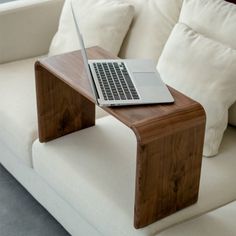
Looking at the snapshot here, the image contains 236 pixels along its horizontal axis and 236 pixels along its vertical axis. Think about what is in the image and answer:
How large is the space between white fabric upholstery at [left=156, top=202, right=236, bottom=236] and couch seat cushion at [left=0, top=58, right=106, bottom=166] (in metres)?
0.69

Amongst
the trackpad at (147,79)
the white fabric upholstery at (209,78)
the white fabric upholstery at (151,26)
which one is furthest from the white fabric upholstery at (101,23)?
the trackpad at (147,79)

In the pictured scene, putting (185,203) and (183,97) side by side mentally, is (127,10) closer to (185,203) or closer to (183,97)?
(183,97)

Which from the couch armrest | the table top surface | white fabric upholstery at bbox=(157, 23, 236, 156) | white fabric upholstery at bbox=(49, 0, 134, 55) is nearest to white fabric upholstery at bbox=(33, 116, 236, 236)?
white fabric upholstery at bbox=(157, 23, 236, 156)

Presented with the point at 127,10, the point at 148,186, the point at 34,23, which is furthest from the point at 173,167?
the point at 34,23

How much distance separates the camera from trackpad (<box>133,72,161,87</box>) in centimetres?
165

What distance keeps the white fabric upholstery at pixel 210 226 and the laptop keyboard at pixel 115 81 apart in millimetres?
381

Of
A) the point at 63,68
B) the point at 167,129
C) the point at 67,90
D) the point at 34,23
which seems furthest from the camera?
the point at 34,23

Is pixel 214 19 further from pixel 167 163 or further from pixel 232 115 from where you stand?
pixel 167 163

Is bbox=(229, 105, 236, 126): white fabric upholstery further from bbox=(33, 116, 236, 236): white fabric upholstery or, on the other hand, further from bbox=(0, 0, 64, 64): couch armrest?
bbox=(0, 0, 64, 64): couch armrest

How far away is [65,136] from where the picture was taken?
6.71 ft

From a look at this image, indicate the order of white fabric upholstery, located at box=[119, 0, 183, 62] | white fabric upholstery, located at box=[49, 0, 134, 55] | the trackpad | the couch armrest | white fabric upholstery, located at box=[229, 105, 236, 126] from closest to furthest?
the trackpad
white fabric upholstery, located at box=[229, 105, 236, 126]
white fabric upholstery, located at box=[119, 0, 183, 62]
white fabric upholstery, located at box=[49, 0, 134, 55]
the couch armrest

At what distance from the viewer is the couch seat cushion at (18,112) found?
2076 mm

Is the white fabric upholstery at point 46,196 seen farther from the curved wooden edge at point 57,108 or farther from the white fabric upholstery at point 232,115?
the white fabric upholstery at point 232,115

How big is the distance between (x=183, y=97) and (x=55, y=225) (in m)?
0.84
